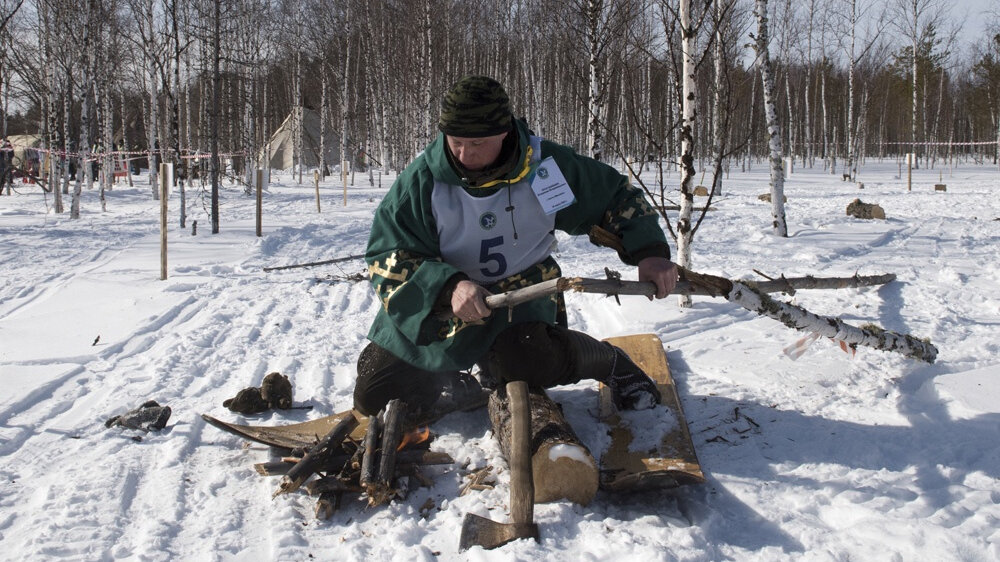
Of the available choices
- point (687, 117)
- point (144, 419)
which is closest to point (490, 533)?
point (144, 419)

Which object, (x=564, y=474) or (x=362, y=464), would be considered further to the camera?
(x=362, y=464)

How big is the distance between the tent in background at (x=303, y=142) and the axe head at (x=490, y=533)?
29502mm

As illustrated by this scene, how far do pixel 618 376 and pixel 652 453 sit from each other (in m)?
0.53

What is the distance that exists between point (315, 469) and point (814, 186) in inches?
861

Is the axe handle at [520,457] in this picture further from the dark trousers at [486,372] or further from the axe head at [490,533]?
the dark trousers at [486,372]

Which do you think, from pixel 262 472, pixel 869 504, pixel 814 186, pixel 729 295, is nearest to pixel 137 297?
pixel 262 472

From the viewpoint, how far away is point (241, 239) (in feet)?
34.7

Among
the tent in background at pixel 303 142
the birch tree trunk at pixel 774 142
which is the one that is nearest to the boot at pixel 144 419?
the birch tree trunk at pixel 774 142

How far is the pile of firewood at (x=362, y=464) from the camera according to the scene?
2.38m

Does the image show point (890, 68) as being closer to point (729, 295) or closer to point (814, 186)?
point (814, 186)

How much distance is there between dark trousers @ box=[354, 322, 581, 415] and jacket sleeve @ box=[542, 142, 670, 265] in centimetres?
47

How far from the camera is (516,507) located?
7.04 feet

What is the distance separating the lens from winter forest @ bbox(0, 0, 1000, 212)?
10.9 m

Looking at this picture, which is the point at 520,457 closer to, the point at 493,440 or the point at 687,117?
the point at 493,440
